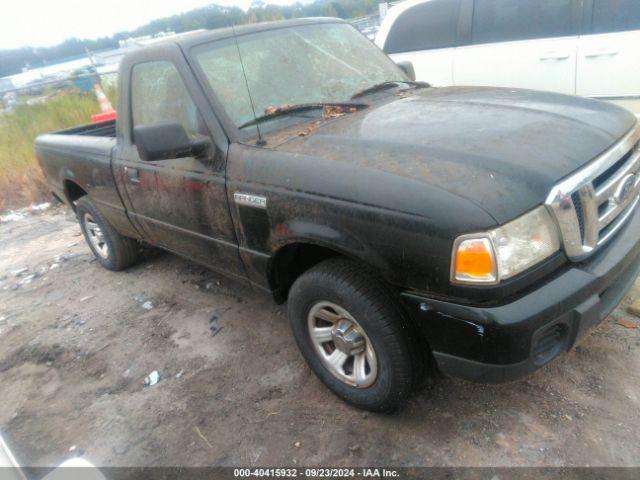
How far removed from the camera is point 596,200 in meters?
2.00

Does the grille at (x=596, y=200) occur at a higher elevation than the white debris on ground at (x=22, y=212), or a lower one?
higher

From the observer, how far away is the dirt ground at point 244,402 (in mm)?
2254

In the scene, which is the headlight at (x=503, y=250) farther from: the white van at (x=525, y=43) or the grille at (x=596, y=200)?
the white van at (x=525, y=43)

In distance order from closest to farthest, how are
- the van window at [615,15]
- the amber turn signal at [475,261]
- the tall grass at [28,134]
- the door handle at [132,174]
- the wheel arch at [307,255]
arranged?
1. the amber turn signal at [475,261]
2. the wheel arch at [307,255]
3. the door handle at [132,174]
4. the van window at [615,15]
5. the tall grass at [28,134]

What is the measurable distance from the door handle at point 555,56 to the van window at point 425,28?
94cm

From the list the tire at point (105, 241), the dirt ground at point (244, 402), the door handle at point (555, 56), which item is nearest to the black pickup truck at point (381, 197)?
the dirt ground at point (244, 402)

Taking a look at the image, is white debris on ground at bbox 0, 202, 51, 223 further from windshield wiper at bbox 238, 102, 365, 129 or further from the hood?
the hood

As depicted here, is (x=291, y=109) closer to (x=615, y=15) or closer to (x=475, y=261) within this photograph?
(x=475, y=261)

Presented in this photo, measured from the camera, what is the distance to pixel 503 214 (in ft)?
5.85

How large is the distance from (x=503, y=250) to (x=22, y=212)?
25.0 feet

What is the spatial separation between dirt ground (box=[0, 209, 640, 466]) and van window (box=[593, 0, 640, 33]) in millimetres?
2570

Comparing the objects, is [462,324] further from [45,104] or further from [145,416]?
[45,104]

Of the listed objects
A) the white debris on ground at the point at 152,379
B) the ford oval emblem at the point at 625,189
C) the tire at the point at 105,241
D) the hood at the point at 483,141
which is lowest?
the white debris on ground at the point at 152,379

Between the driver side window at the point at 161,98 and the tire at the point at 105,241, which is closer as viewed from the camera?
the driver side window at the point at 161,98
